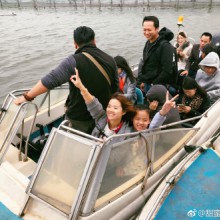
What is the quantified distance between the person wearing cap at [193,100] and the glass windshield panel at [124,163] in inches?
59.2

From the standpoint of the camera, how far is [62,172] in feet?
7.55

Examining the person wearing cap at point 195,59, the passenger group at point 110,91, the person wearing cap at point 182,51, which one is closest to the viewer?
the passenger group at point 110,91

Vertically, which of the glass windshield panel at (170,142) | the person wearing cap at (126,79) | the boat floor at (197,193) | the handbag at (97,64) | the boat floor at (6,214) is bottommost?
the boat floor at (197,193)

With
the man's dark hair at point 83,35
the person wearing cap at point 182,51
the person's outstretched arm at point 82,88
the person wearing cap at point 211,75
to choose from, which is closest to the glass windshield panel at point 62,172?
the person's outstretched arm at point 82,88

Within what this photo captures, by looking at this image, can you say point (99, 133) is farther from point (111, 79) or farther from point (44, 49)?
point (44, 49)

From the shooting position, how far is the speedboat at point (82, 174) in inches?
84.4

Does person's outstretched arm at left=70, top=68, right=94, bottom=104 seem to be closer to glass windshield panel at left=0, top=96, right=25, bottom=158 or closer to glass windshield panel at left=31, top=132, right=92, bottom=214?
glass windshield panel at left=31, top=132, right=92, bottom=214

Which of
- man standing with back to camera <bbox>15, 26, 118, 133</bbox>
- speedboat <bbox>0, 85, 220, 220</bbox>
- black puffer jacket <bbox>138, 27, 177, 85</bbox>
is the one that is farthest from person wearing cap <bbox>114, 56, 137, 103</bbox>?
speedboat <bbox>0, 85, 220, 220</bbox>

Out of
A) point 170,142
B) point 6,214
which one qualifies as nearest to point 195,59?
point 170,142

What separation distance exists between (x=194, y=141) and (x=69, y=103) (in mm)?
1644

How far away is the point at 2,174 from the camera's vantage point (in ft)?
8.71

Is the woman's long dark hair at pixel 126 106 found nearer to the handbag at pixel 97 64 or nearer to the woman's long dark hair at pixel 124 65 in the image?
the handbag at pixel 97 64

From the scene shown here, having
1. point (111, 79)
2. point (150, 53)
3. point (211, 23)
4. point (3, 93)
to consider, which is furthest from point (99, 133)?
point (211, 23)

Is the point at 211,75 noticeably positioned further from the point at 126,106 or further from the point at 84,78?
the point at 84,78
